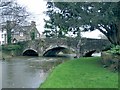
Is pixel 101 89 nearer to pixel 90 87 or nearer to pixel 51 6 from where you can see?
pixel 90 87

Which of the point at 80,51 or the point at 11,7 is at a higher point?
the point at 11,7

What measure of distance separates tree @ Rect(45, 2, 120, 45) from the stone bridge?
902 inches

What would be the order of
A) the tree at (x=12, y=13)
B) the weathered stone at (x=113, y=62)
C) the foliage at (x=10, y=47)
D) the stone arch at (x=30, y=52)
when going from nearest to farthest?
the weathered stone at (x=113, y=62) < the tree at (x=12, y=13) < the foliage at (x=10, y=47) < the stone arch at (x=30, y=52)

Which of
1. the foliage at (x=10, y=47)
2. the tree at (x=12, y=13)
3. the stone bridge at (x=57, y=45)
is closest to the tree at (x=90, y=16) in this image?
the tree at (x=12, y=13)

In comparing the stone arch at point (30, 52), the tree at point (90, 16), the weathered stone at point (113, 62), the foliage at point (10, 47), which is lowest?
the stone arch at point (30, 52)

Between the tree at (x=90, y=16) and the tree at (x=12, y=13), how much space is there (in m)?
20.0

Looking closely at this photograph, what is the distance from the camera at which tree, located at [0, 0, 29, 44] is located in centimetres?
4119

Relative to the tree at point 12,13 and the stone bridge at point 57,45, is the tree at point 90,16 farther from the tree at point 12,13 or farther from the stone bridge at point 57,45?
the stone bridge at point 57,45

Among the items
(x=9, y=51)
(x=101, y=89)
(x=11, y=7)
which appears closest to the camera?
(x=101, y=89)

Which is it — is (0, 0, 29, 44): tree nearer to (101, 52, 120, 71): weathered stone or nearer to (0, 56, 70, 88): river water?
(0, 56, 70, 88): river water

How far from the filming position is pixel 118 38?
2148 centimetres

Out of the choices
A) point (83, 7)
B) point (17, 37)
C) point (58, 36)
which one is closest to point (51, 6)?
point (83, 7)

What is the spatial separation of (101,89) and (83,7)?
9118 millimetres

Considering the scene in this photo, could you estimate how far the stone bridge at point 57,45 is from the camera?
46.8 metres
